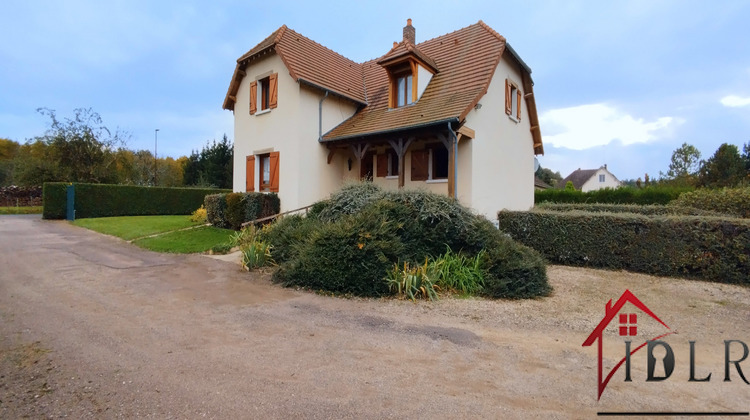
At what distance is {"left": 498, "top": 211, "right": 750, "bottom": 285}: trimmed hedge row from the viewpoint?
7.71m

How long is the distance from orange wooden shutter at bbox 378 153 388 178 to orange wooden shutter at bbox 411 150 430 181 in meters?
1.25

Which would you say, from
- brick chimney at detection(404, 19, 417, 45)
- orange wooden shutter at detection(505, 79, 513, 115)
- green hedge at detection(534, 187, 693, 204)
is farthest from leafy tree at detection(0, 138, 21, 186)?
green hedge at detection(534, 187, 693, 204)

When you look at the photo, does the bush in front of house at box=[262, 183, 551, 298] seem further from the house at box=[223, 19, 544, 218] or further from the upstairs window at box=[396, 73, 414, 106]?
the upstairs window at box=[396, 73, 414, 106]

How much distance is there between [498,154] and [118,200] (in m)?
21.9

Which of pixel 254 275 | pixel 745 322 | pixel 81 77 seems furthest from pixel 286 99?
pixel 745 322

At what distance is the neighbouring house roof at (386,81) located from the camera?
1187 cm

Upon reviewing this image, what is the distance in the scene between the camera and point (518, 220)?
10375mm

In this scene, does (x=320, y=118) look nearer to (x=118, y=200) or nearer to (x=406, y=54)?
(x=406, y=54)

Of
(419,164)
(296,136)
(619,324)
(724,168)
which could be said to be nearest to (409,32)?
(419,164)

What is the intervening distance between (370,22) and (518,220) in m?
8.84

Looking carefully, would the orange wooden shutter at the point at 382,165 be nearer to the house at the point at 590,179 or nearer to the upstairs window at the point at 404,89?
the upstairs window at the point at 404,89

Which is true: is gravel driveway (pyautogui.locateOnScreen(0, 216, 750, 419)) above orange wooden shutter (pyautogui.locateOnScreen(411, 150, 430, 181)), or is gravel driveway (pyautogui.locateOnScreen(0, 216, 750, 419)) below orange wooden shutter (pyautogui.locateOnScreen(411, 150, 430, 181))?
below

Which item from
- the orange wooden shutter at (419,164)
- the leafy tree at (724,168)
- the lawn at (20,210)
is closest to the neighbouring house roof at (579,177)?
the leafy tree at (724,168)

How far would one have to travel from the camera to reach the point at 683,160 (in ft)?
144
